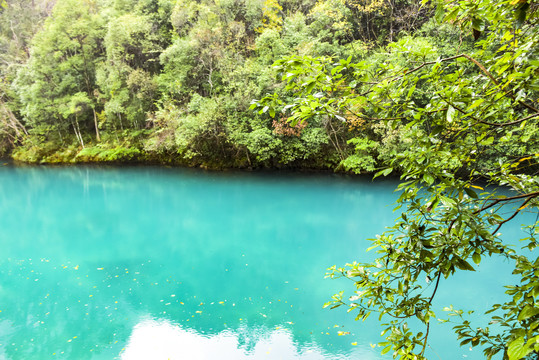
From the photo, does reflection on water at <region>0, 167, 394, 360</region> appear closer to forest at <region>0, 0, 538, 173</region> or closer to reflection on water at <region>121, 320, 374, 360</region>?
reflection on water at <region>121, 320, 374, 360</region>

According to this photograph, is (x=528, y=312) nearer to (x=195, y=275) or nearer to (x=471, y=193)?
(x=471, y=193)

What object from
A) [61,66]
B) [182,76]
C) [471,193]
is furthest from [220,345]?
[61,66]

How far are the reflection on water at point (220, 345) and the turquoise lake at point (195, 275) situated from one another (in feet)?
0.07

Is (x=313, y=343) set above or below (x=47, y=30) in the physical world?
below

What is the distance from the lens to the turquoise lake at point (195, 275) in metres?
5.18

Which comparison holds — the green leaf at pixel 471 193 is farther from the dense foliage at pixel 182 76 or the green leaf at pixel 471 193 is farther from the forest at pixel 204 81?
the dense foliage at pixel 182 76

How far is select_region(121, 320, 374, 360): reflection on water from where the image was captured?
490cm

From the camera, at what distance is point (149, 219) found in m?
11.4

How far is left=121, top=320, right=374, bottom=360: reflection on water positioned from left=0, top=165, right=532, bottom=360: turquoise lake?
0.8 inches

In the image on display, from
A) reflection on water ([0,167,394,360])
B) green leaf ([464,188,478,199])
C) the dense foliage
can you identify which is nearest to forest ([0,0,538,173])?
the dense foliage

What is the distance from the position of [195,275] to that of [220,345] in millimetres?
2421

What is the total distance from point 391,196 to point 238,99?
8480mm

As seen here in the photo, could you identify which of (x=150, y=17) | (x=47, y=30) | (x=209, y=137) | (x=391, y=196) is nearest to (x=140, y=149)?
(x=209, y=137)

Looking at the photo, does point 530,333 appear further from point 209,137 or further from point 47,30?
point 47,30
